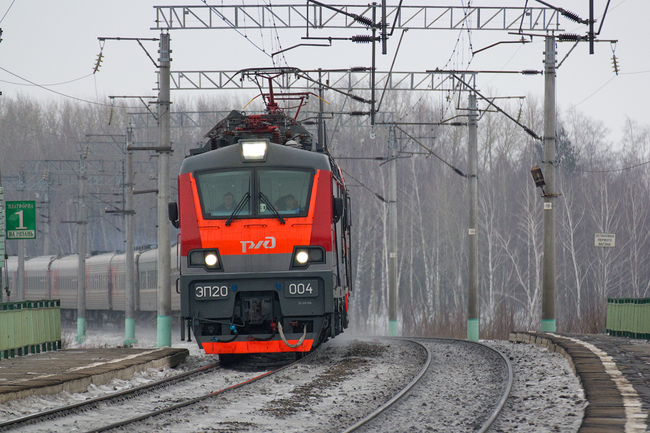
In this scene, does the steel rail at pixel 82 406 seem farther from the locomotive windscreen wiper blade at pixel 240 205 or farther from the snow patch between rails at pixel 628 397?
the snow patch between rails at pixel 628 397

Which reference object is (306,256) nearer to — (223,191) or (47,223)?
(223,191)

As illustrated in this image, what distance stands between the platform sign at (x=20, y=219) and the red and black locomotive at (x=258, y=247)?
16.2 feet

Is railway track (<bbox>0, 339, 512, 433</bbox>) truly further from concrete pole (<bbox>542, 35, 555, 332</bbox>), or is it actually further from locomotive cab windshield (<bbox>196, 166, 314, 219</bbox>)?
concrete pole (<bbox>542, 35, 555, 332</bbox>)

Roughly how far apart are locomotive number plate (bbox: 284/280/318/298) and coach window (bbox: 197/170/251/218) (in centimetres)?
129

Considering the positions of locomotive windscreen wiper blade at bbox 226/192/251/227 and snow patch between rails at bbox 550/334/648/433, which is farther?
locomotive windscreen wiper blade at bbox 226/192/251/227

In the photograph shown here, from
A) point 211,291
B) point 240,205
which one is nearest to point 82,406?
point 211,291

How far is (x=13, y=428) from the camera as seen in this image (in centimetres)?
725

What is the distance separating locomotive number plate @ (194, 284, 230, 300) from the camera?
11.6 meters

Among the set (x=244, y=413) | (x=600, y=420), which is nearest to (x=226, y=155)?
(x=244, y=413)

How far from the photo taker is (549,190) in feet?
61.7

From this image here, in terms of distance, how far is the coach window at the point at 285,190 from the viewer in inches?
468

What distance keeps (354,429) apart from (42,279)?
3826 cm

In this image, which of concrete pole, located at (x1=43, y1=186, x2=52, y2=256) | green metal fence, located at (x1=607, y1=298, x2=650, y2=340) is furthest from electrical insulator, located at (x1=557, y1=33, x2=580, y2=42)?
concrete pole, located at (x1=43, y1=186, x2=52, y2=256)

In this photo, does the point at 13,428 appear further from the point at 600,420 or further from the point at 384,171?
the point at 384,171
